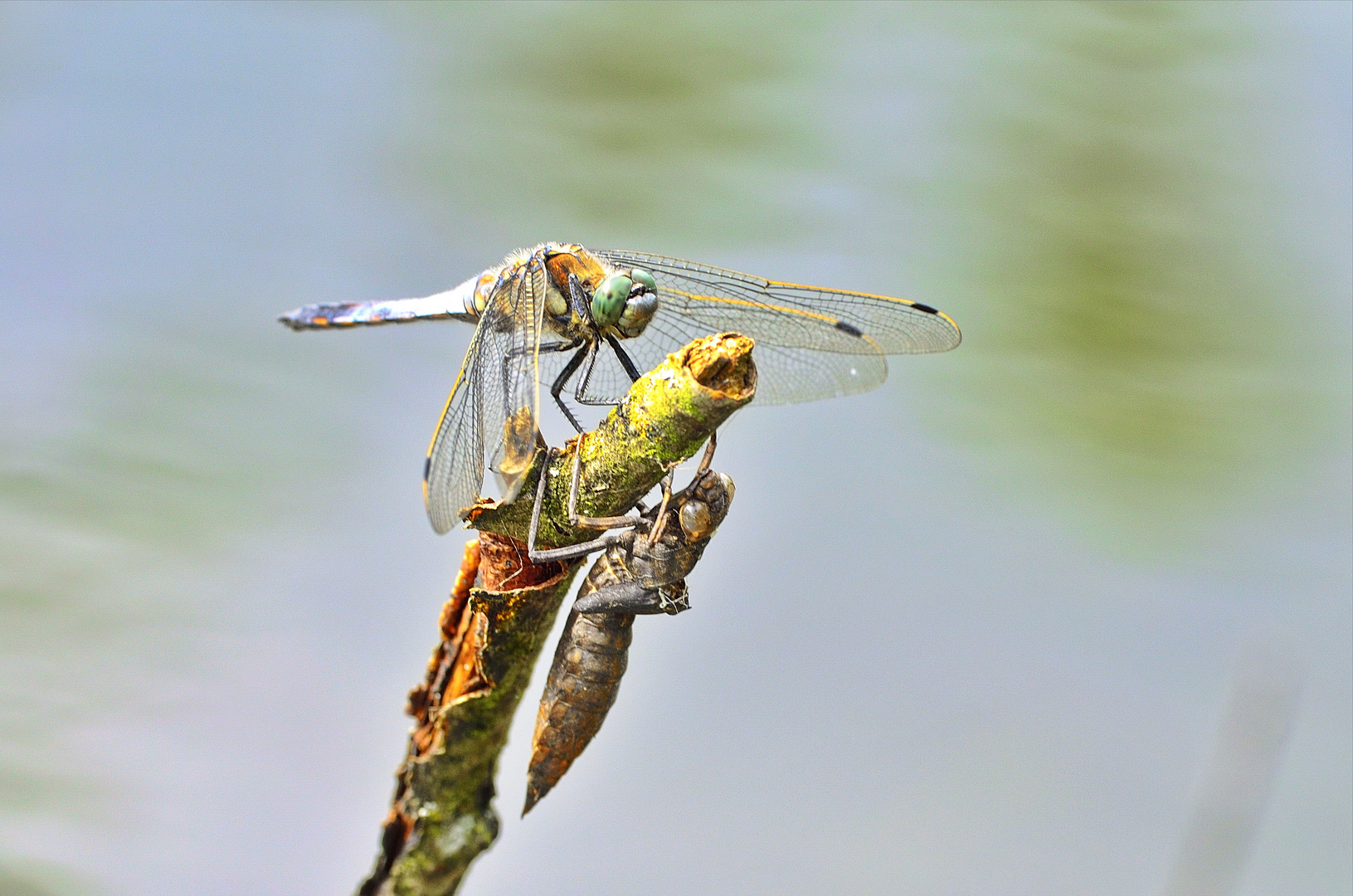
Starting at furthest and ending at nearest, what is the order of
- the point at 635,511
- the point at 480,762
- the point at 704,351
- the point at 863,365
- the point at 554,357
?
the point at 863,365, the point at 554,357, the point at 635,511, the point at 480,762, the point at 704,351

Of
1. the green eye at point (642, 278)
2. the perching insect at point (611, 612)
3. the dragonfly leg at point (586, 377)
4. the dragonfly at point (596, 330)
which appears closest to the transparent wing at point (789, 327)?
the dragonfly at point (596, 330)

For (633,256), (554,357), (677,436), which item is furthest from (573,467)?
(633,256)

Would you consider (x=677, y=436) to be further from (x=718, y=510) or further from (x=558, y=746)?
(x=558, y=746)

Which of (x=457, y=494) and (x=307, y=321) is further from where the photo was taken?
(x=307, y=321)

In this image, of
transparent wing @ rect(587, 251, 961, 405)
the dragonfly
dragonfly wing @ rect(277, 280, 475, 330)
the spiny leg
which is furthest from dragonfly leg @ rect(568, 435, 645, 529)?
dragonfly wing @ rect(277, 280, 475, 330)

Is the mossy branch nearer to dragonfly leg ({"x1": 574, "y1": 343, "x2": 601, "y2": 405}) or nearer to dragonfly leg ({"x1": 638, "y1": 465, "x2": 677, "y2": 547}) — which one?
dragonfly leg ({"x1": 638, "y1": 465, "x2": 677, "y2": 547})
